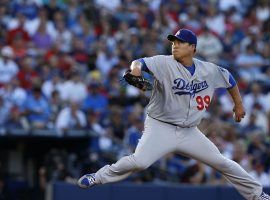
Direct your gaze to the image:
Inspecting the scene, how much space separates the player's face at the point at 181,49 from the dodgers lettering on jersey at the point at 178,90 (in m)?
0.07

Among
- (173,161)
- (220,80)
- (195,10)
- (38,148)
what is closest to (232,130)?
(173,161)

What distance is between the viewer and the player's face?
29.6 ft

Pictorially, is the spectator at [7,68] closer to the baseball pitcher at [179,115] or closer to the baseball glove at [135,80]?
the baseball pitcher at [179,115]

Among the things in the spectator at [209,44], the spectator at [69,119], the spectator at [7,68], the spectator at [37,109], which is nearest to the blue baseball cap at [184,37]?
the spectator at [69,119]

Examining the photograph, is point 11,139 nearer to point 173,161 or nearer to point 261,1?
point 173,161

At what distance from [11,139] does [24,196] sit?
1.12 metres

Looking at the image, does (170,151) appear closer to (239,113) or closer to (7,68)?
(239,113)

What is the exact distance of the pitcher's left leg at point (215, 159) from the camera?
917cm

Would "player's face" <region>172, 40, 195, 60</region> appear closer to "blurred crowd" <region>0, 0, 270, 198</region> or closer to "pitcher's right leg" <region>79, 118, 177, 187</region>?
"pitcher's right leg" <region>79, 118, 177, 187</region>

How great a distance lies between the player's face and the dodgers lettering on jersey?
7 centimetres

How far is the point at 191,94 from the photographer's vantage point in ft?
30.0

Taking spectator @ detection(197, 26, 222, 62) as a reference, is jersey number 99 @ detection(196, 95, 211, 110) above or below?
below

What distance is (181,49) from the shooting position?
29.7 ft

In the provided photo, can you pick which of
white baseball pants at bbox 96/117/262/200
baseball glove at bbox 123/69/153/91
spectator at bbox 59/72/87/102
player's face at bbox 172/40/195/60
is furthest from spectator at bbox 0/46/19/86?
baseball glove at bbox 123/69/153/91
